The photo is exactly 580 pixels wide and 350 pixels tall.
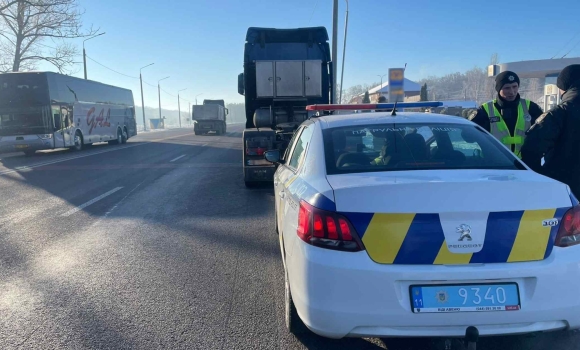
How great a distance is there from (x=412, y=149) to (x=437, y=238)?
1089 mm

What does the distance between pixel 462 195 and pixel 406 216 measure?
13.2 inches

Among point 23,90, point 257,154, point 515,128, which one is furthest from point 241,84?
point 23,90

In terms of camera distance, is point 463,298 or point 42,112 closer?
point 463,298

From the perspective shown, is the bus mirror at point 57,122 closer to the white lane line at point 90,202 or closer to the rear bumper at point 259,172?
the white lane line at point 90,202

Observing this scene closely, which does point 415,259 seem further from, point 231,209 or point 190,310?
point 231,209

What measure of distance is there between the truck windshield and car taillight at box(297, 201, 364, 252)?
64.7ft

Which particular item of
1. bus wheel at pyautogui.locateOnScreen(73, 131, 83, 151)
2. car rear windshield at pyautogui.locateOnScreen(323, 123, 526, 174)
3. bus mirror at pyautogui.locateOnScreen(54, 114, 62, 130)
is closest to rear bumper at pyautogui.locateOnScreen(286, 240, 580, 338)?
car rear windshield at pyautogui.locateOnScreen(323, 123, 526, 174)

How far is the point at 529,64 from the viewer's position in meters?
31.7

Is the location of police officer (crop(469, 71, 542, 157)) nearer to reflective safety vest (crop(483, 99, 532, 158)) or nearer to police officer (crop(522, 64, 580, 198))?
reflective safety vest (crop(483, 99, 532, 158))

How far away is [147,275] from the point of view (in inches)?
185

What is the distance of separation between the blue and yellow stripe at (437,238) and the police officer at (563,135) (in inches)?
72.8

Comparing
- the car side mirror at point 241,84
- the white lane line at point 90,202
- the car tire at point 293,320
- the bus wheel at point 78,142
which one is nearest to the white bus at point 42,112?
the bus wheel at point 78,142

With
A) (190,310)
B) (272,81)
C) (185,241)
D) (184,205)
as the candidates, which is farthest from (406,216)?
(272,81)

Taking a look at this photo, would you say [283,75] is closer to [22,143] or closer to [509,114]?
[509,114]
